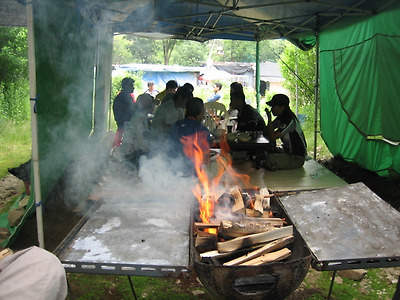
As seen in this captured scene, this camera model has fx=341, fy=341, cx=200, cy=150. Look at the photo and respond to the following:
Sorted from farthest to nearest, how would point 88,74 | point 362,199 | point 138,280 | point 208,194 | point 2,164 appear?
1. point 2,164
2. point 88,74
3. point 138,280
4. point 208,194
5. point 362,199

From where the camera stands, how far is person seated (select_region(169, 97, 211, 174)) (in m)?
4.59

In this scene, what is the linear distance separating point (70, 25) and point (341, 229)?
438 centimetres

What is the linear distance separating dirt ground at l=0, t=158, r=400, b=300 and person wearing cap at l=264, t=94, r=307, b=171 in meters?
1.32

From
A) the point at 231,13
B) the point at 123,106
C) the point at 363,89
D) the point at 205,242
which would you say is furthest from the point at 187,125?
the point at 231,13

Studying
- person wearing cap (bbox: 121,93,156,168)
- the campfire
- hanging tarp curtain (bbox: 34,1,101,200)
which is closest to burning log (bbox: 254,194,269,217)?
the campfire

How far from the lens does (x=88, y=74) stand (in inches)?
236

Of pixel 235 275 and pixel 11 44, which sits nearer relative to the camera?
pixel 235 275

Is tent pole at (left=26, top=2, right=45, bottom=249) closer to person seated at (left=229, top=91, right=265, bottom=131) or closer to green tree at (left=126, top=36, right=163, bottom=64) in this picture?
person seated at (left=229, top=91, right=265, bottom=131)

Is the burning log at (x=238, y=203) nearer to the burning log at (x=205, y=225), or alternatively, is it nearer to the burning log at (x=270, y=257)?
the burning log at (x=205, y=225)

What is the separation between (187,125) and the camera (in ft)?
15.2

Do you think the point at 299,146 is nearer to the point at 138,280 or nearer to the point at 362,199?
the point at 362,199

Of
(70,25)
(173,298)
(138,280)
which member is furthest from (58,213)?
(70,25)

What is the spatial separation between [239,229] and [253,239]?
0.15 m

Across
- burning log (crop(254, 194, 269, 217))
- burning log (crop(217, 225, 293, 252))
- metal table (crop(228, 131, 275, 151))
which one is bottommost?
burning log (crop(217, 225, 293, 252))
